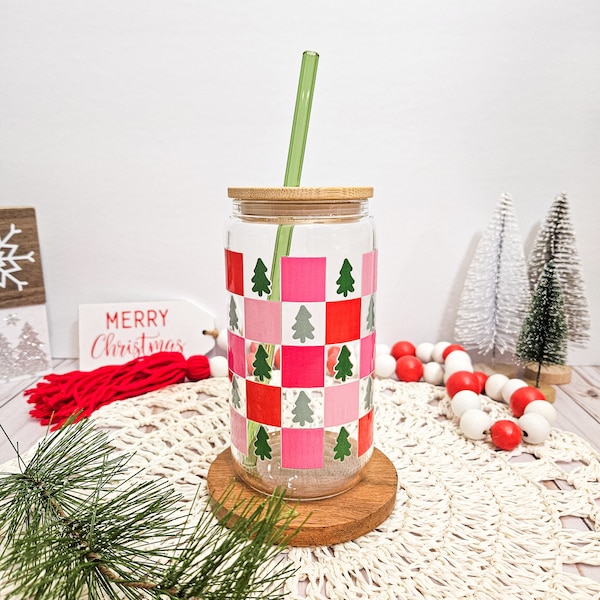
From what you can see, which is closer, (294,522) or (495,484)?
(294,522)

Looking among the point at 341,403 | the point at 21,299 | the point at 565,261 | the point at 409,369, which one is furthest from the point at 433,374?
the point at 21,299

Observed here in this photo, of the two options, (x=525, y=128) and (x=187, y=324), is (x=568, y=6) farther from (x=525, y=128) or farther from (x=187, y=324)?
(x=187, y=324)

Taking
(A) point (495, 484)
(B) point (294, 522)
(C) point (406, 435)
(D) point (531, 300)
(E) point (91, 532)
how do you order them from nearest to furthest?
(E) point (91, 532) → (B) point (294, 522) → (A) point (495, 484) → (C) point (406, 435) → (D) point (531, 300)

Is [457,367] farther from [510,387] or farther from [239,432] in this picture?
[239,432]

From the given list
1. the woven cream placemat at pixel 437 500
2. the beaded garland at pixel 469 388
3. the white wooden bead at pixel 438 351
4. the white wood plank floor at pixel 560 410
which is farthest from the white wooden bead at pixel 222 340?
the white wooden bead at pixel 438 351

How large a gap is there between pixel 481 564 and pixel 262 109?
807 mm

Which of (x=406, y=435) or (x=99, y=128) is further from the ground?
(x=99, y=128)

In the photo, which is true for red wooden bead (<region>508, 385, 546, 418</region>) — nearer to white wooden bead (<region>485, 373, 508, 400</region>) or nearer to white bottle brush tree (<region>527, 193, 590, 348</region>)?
white wooden bead (<region>485, 373, 508, 400</region>)

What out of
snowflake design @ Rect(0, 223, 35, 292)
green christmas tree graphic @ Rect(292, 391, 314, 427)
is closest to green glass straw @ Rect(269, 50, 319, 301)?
green christmas tree graphic @ Rect(292, 391, 314, 427)

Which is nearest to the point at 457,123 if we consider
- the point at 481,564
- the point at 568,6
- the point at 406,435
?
the point at 568,6

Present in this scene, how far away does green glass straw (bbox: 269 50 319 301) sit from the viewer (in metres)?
0.54

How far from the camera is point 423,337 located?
1100 millimetres

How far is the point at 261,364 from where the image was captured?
1.87 feet

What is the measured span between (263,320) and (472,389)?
17.5 inches
